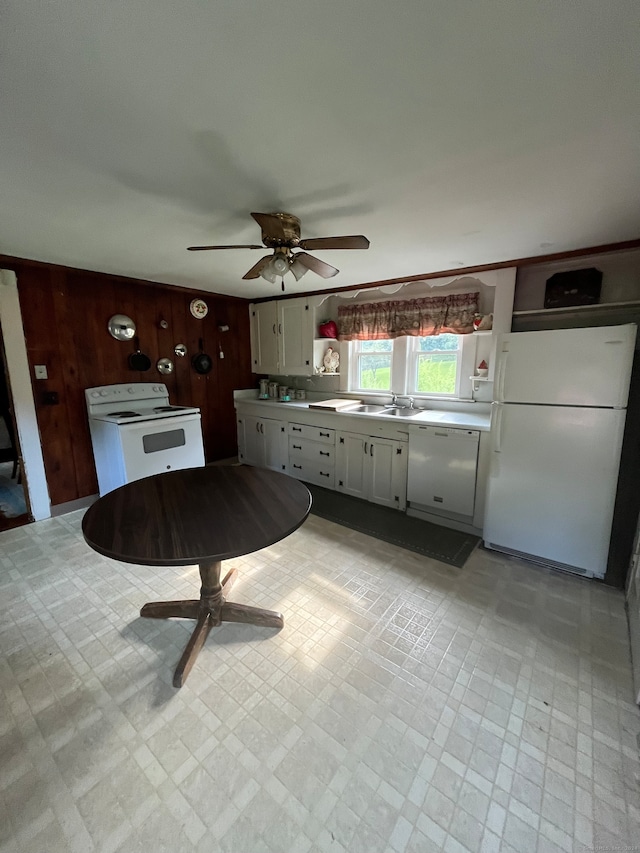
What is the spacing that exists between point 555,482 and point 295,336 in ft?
9.61

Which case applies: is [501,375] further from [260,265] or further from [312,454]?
[312,454]

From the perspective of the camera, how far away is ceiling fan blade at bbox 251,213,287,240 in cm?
150

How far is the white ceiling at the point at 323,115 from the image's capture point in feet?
2.53

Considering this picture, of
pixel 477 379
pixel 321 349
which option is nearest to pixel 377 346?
pixel 321 349

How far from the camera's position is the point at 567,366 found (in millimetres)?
2051

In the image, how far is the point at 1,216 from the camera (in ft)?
5.99

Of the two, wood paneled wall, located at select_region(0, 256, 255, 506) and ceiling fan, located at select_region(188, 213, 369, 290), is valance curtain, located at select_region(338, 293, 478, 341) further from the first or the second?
wood paneled wall, located at select_region(0, 256, 255, 506)

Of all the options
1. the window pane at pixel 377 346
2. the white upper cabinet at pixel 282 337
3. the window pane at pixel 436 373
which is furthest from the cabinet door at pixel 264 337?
the window pane at pixel 436 373

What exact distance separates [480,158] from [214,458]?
394cm

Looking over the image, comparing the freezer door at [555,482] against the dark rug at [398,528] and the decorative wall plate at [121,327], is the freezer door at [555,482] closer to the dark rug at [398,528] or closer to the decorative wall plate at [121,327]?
the dark rug at [398,528]

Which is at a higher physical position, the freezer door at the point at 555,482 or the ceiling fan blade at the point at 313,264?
the ceiling fan blade at the point at 313,264

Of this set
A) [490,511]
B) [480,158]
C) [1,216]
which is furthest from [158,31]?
[490,511]

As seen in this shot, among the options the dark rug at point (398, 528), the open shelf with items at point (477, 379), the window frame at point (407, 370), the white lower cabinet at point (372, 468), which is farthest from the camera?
the window frame at point (407, 370)

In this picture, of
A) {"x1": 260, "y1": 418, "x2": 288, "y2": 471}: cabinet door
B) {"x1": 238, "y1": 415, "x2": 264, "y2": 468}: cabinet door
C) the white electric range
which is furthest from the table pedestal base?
{"x1": 238, "y1": 415, "x2": 264, "y2": 468}: cabinet door
